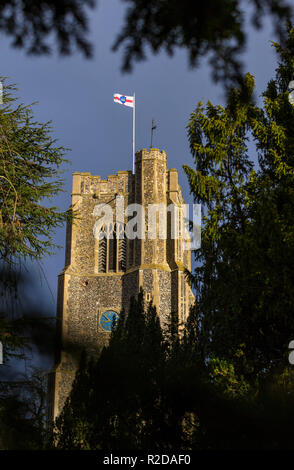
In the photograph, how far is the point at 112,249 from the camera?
3406 cm

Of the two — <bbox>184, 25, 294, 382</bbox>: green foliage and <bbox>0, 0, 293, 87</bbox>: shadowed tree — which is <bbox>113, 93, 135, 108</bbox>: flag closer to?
<bbox>184, 25, 294, 382</bbox>: green foliage

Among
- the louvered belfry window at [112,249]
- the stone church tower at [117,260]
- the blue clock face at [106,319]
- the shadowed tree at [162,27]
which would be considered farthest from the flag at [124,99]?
the shadowed tree at [162,27]

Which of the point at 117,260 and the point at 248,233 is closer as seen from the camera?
the point at 248,233

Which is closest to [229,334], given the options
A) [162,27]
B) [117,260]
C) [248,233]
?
[248,233]

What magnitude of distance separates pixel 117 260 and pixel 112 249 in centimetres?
113

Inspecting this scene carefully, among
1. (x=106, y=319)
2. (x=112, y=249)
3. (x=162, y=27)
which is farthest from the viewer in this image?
(x=112, y=249)

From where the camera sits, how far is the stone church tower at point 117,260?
100 ft

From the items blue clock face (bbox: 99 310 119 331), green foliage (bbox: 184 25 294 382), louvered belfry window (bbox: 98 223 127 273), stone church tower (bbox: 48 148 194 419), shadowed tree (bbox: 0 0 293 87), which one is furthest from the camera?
louvered belfry window (bbox: 98 223 127 273)

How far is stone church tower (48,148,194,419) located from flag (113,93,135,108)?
173 inches

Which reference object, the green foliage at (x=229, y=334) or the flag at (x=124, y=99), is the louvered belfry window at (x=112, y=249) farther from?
the green foliage at (x=229, y=334)

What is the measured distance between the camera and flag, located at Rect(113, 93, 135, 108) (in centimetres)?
3673

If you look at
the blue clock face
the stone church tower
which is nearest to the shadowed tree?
the stone church tower

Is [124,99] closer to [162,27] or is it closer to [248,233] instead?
[248,233]
